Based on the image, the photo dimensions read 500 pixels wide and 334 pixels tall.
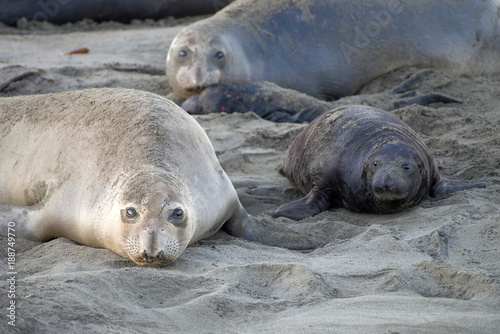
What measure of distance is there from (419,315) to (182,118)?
6.87 feet

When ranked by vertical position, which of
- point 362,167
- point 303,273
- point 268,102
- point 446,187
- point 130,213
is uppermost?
point 130,213

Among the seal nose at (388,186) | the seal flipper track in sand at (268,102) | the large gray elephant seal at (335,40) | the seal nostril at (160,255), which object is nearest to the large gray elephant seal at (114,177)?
the seal nostril at (160,255)

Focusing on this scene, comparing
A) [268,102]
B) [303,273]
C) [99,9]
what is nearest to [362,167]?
→ [303,273]

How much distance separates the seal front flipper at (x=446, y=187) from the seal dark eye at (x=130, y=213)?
221cm

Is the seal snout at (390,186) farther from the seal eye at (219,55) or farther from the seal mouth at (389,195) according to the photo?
the seal eye at (219,55)

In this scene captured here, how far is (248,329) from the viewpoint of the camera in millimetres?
2707

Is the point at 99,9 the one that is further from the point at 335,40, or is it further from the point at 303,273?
the point at 303,273

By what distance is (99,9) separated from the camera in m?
11.1

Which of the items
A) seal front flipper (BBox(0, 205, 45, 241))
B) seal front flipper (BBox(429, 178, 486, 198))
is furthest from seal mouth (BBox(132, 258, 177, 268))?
seal front flipper (BBox(429, 178, 486, 198))

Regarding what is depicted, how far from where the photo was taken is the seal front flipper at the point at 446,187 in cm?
486

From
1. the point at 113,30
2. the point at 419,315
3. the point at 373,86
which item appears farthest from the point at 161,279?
the point at 113,30

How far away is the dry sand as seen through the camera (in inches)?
106

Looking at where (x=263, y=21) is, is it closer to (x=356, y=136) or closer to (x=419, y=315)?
(x=356, y=136)

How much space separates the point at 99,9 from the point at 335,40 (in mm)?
4208
